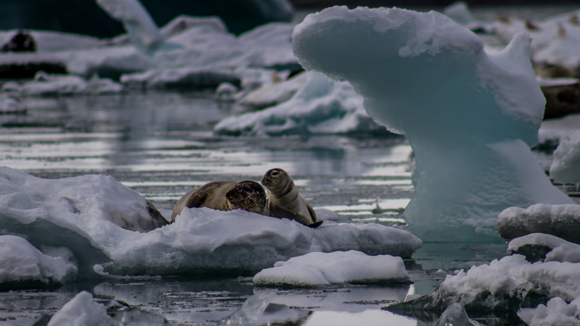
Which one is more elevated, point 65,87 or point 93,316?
point 93,316

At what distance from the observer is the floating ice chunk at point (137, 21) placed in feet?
76.3

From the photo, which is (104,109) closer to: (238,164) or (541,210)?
(238,164)

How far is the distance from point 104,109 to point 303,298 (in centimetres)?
A: 1385

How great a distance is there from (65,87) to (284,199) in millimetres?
18215

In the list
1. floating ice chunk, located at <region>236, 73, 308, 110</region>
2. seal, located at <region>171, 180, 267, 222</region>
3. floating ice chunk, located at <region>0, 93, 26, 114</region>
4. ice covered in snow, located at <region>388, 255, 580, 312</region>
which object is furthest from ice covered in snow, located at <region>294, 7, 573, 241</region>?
floating ice chunk, located at <region>0, 93, 26, 114</region>

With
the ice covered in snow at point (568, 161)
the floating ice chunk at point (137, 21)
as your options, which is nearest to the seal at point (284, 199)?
the ice covered in snow at point (568, 161)

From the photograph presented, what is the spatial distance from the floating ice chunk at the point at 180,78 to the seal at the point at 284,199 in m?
18.3

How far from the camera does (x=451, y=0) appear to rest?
83.2m

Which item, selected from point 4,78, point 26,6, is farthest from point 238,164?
point 26,6

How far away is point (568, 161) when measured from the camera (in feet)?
17.9

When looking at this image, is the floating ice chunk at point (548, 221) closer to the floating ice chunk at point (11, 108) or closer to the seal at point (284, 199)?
the seal at point (284, 199)

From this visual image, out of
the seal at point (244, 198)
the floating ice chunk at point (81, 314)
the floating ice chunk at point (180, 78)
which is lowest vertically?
the floating ice chunk at point (180, 78)

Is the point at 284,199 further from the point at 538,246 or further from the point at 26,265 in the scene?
the point at 26,265

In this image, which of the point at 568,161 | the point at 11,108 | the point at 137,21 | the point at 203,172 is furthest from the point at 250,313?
the point at 137,21
